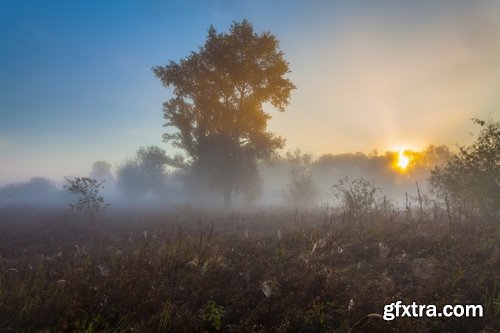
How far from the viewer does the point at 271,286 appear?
20.7 feet

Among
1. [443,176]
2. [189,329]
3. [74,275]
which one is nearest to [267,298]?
[189,329]

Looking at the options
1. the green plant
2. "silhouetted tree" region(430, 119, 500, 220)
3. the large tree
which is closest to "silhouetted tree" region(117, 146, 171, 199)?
the large tree

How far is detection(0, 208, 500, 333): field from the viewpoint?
5094 mm

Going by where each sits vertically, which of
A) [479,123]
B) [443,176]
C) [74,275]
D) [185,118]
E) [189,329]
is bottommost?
[189,329]

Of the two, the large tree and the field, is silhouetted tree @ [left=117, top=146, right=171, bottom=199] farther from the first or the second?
the field

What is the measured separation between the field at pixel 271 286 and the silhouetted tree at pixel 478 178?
2.59 meters

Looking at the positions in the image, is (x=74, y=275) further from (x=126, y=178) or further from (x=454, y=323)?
(x=126, y=178)

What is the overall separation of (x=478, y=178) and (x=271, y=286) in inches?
419

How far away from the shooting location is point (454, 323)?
5.24 metres

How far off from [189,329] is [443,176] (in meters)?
14.1

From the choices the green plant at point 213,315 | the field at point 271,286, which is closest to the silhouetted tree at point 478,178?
the field at point 271,286

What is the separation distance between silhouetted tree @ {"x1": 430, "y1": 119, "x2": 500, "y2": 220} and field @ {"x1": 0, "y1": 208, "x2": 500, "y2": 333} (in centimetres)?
259

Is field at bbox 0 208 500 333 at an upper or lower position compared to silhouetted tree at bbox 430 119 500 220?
lower

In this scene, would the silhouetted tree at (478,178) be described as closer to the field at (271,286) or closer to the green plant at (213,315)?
the field at (271,286)
